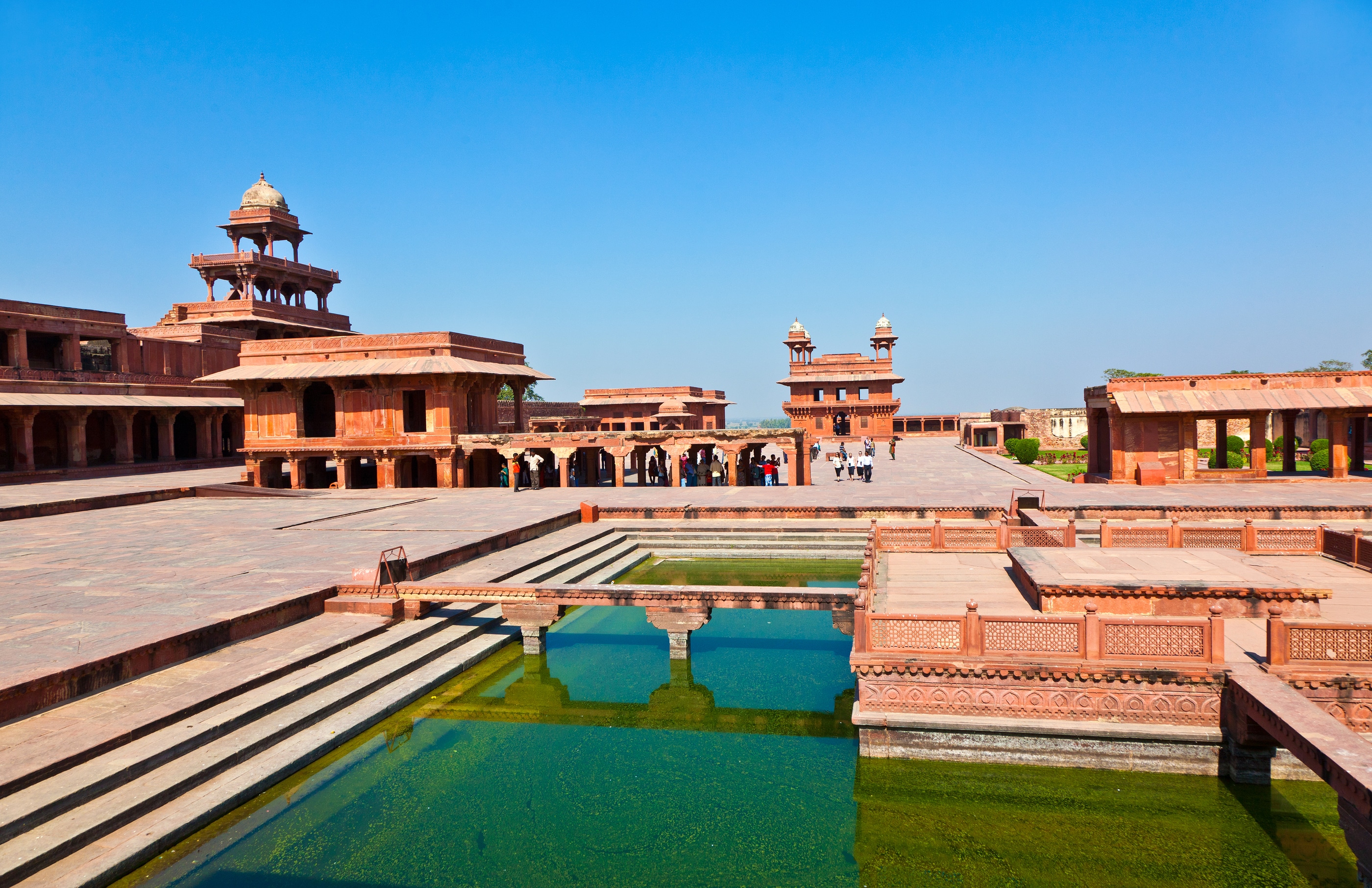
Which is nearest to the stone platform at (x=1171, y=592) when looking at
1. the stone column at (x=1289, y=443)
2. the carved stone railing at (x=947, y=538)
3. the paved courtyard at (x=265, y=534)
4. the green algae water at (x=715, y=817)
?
the paved courtyard at (x=265, y=534)

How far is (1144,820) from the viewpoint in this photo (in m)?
6.58

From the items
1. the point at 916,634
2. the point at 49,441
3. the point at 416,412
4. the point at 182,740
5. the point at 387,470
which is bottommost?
the point at 182,740

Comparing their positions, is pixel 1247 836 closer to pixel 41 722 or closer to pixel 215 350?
pixel 41 722

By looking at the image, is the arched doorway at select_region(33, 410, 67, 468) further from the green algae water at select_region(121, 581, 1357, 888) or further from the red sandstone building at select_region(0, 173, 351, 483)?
the green algae water at select_region(121, 581, 1357, 888)

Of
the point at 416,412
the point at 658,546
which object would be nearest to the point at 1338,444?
the point at 658,546

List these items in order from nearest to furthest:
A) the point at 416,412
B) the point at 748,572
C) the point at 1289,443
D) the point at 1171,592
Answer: the point at 1171,592
the point at 748,572
the point at 1289,443
the point at 416,412

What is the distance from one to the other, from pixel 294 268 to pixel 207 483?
58.5ft

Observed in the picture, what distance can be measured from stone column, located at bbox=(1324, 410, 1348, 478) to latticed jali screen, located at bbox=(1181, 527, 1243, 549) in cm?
1254

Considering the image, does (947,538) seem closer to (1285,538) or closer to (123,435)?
(1285,538)

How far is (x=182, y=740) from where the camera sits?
6887mm

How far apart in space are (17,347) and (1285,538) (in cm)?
3503

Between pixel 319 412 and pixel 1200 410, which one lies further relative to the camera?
pixel 319 412

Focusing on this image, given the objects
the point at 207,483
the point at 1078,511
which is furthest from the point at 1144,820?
the point at 207,483

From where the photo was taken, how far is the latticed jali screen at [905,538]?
13422 mm
